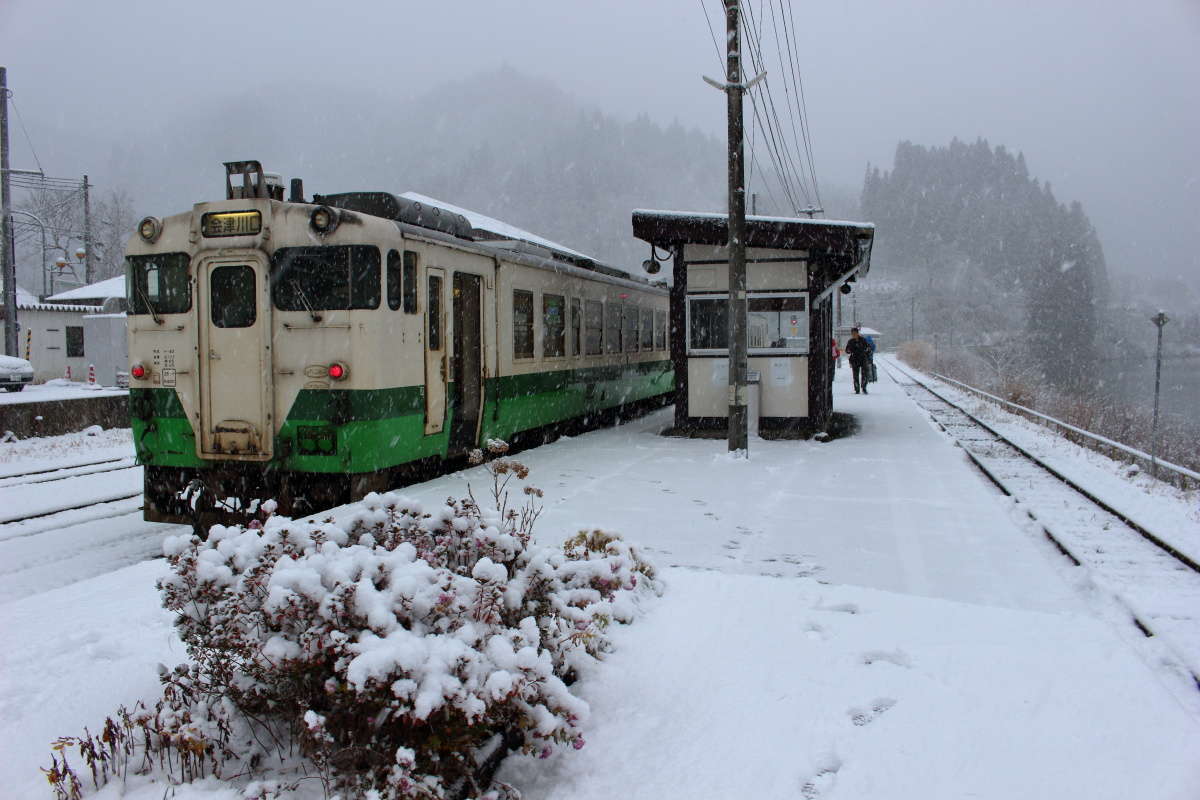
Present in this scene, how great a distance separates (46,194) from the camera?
57875mm

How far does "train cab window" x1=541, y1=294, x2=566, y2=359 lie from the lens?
1271 centimetres

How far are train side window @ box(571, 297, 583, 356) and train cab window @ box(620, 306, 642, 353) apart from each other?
268 cm

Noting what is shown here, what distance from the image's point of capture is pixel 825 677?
4.07m

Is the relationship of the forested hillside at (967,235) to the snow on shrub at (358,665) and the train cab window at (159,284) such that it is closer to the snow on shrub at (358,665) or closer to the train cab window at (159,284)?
the train cab window at (159,284)

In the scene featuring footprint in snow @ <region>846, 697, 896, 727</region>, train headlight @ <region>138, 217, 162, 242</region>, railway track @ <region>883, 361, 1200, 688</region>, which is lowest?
railway track @ <region>883, 361, 1200, 688</region>

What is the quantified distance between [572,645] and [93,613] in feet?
9.43

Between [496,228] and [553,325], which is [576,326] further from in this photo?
[496,228]

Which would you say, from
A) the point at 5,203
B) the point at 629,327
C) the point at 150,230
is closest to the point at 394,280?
the point at 150,230

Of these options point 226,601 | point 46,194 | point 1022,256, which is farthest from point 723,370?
point 1022,256

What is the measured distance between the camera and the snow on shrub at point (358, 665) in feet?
9.34

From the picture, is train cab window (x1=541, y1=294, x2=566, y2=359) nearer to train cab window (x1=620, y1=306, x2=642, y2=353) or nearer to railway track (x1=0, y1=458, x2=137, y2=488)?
train cab window (x1=620, y1=306, x2=642, y2=353)

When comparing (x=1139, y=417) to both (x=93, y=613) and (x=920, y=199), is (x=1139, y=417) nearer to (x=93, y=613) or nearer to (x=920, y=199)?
(x=93, y=613)

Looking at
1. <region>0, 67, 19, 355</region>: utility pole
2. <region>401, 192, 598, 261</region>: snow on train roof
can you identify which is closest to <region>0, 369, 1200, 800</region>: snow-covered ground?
<region>401, 192, 598, 261</region>: snow on train roof

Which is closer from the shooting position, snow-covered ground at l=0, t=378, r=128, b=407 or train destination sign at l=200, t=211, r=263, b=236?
train destination sign at l=200, t=211, r=263, b=236
